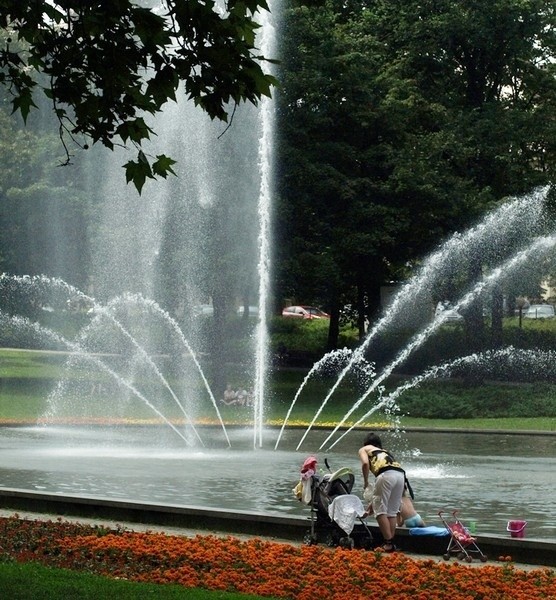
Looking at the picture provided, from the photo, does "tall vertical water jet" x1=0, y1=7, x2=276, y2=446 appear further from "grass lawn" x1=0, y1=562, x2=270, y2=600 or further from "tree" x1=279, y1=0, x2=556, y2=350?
"grass lawn" x1=0, y1=562, x2=270, y2=600

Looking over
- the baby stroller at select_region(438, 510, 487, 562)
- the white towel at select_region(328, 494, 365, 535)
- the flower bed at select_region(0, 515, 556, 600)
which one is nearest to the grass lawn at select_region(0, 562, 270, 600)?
the flower bed at select_region(0, 515, 556, 600)

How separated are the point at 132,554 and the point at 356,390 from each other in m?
29.9

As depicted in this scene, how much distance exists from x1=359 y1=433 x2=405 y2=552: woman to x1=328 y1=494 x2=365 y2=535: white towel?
0.26 m

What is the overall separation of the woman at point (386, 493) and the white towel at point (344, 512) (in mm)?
258

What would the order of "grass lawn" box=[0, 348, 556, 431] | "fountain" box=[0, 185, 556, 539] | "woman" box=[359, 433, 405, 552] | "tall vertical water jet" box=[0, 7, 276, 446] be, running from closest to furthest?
"woman" box=[359, 433, 405, 552] < "fountain" box=[0, 185, 556, 539] < "grass lawn" box=[0, 348, 556, 431] < "tall vertical water jet" box=[0, 7, 276, 446]

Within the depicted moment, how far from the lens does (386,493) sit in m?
14.2

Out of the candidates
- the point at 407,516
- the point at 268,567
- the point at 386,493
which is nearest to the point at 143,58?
the point at 268,567

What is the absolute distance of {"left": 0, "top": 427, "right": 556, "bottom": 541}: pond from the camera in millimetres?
17500

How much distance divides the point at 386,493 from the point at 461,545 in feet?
3.74

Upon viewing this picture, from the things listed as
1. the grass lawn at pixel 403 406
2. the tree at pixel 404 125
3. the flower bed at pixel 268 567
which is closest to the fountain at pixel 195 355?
the grass lawn at pixel 403 406

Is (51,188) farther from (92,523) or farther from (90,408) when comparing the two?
(92,523)

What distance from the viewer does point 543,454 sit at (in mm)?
25562

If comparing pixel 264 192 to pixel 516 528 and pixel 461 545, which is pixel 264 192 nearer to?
pixel 516 528

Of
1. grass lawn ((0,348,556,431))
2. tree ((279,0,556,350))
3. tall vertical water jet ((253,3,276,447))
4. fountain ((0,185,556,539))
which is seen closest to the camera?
fountain ((0,185,556,539))
